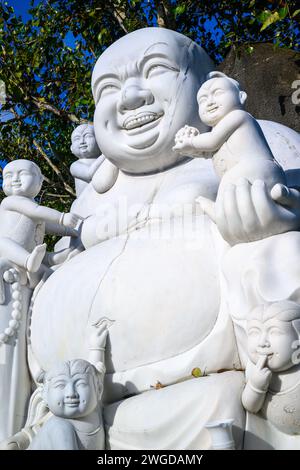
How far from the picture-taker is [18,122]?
1045 cm

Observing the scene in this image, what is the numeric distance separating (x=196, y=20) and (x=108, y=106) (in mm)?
6458

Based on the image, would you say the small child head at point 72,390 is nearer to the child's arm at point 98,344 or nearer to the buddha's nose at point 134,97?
the child's arm at point 98,344

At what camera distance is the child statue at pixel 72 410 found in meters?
3.02

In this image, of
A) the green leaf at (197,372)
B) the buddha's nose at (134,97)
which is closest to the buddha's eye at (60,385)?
the green leaf at (197,372)

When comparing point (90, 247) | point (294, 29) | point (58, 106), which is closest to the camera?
point (90, 247)

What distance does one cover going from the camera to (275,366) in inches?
114

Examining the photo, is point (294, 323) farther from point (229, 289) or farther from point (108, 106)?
point (108, 106)

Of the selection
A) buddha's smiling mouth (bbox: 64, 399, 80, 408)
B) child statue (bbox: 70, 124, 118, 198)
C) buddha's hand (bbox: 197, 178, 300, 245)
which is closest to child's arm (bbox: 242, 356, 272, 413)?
buddha's hand (bbox: 197, 178, 300, 245)

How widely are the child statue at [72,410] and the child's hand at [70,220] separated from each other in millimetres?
1327

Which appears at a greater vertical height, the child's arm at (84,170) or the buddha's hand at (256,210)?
the child's arm at (84,170)

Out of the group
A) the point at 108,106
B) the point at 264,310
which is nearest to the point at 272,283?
the point at 264,310

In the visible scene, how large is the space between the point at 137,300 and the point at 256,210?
0.74 metres

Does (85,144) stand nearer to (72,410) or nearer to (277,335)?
(72,410)

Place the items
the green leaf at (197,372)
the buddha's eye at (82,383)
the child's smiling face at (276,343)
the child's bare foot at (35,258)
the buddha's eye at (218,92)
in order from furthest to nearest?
the child's bare foot at (35,258)
the buddha's eye at (218,92)
the green leaf at (197,372)
the buddha's eye at (82,383)
the child's smiling face at (276,343)
